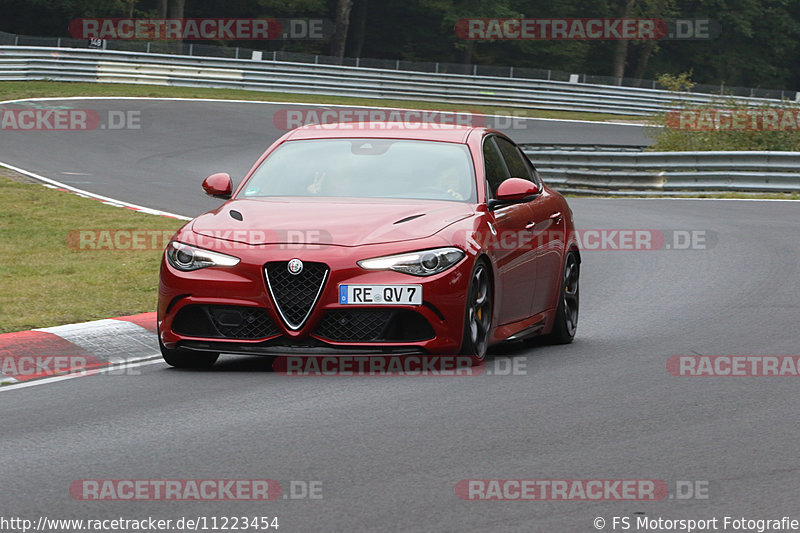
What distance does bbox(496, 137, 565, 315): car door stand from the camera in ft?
32.5

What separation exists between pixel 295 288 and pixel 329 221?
0.56m

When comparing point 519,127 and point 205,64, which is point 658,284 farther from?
point 205,64

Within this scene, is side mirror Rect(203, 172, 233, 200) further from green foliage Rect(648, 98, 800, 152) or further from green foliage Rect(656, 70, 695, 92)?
green foliage Rect(656, 70, 695, 92)

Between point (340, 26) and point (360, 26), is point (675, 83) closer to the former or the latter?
point (340, 26)

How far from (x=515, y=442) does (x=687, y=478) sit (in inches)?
38.2

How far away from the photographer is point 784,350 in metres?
9.73

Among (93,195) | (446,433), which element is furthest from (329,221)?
(93,195)

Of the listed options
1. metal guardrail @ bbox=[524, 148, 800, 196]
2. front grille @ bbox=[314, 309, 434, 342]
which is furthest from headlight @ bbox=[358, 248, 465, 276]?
metal guardrail @ bbox=[524, 148, 800, 196]

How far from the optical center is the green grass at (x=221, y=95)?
133 feet

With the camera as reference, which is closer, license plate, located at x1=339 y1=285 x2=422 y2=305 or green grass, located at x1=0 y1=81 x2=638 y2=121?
license plate, located at x1=339 y1=285 x2=422 y2=305

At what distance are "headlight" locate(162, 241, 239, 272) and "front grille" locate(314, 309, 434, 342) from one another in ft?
2.18

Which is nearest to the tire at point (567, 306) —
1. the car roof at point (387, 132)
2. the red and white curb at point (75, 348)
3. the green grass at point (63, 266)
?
Answer: the car roof at point (387, 132)

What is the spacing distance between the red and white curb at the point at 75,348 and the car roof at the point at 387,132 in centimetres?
180

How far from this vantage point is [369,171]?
9.48 metres
